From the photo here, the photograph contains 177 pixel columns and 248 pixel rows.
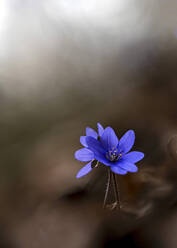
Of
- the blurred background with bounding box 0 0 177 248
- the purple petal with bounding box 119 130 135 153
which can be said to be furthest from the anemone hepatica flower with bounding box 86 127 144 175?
the blurred background with bounding box 0 0 177 248

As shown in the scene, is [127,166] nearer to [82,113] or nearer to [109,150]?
[109,150]

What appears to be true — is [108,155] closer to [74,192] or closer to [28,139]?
[74,192]

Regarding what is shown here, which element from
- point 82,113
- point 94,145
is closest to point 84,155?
point 94,145

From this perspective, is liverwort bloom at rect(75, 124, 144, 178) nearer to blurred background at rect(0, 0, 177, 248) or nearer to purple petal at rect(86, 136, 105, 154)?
purple petal at rect(86, 136, 105, 154)

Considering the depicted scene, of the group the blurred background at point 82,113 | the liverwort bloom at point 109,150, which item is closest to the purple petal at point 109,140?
the liverwort bloom at point 109,150

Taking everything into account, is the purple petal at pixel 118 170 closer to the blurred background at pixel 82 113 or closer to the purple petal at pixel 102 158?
the purple petal at pixel 102 158
